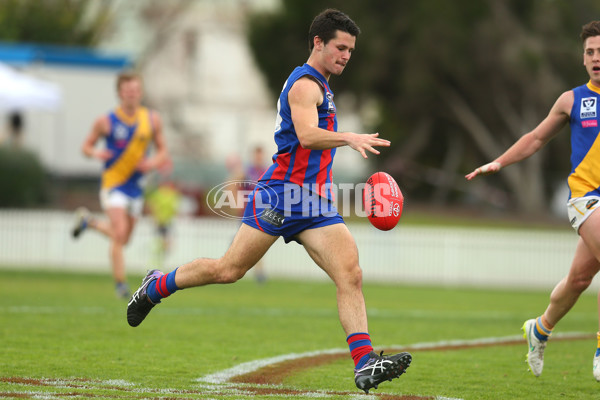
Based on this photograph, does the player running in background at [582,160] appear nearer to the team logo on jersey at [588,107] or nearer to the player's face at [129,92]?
the team logo on jersey at [588,107]

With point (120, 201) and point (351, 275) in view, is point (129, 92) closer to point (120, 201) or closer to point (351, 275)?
point (120, 201)

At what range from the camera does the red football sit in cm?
648

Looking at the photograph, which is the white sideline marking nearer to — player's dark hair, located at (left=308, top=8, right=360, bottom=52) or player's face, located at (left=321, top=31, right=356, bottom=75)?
player's face, located at (left=321, top=31, right=356, bottom=75)

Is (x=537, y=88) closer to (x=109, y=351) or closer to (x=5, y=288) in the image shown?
(x=5, y=288)

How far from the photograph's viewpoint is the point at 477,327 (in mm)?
11461

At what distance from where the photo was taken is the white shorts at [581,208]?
22.7 ft

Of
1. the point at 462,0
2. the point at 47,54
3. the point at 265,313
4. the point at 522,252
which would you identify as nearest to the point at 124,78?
the point at 265,313

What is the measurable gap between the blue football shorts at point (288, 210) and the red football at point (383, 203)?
0.78 ft

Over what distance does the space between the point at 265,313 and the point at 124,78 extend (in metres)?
3.49

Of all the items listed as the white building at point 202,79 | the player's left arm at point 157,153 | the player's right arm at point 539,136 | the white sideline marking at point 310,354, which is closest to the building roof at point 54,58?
the white building at point 202,79

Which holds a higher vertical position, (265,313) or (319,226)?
(319,226)

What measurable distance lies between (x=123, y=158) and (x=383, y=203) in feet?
22.5

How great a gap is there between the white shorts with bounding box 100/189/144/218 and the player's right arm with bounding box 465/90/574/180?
20.7 ft

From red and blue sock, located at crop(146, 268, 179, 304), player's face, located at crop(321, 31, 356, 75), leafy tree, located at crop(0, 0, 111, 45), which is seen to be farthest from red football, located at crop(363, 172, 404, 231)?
leafy tree, located at crop(0, 0, 111, 45)
